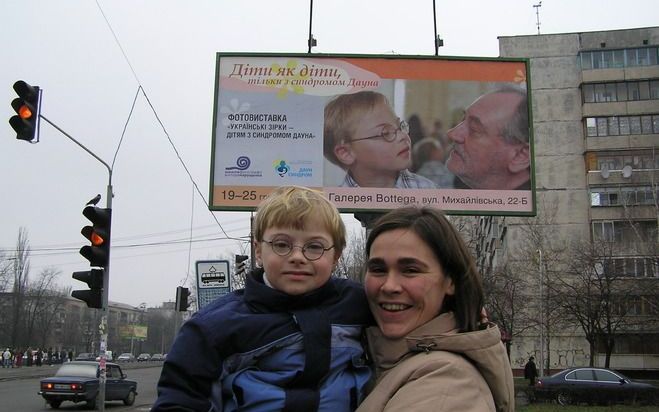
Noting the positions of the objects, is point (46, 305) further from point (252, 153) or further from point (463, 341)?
point (463, 341)

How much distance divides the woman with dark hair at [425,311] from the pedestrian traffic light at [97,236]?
412 inches

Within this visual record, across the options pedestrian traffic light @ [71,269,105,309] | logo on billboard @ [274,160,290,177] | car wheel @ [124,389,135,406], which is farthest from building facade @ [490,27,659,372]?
pedestrian traffic light @ [71,269,105,309]

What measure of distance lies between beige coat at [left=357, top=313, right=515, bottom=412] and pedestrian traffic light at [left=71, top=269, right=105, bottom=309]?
10.9 metres

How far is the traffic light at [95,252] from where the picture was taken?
11.7 metres

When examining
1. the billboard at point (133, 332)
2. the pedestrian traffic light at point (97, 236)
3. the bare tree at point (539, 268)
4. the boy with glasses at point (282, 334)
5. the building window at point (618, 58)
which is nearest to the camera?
the boy with glasses at point (282, 334)

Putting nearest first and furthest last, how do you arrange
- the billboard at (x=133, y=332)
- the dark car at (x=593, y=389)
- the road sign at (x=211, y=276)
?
the road sign at (x=211, y=276) → the dark car at (x=593, y=389) → the billboard at (x=133, y=332)

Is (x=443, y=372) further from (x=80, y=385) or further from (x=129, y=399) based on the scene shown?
(x=129, y=399)

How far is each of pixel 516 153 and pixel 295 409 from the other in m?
12.1

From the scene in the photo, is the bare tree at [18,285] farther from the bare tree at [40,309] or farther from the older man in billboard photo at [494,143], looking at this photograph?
the older man in billboard photo at [494,143]

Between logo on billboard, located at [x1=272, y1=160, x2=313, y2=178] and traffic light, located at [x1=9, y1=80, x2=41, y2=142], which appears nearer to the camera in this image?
traffic light, located at [x1=9, y1=80, x2=41, y2=142]

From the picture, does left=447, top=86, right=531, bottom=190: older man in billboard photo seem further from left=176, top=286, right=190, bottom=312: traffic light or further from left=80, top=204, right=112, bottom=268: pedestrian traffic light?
left=176, top=286, right=190, bottom=312: traffic light

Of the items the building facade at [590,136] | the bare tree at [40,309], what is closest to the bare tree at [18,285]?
the bare tree at [40,309]

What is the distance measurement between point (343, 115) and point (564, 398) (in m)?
12.5

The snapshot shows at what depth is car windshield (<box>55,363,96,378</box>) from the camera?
68.1ft
